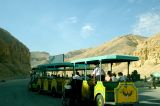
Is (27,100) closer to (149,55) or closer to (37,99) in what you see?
(37,99)

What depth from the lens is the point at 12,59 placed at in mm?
114438

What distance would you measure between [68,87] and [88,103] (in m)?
1.35

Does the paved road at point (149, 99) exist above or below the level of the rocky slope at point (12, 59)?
below

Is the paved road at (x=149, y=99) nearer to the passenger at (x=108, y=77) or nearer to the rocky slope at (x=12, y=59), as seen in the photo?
the passenger at (x=108, y=77)

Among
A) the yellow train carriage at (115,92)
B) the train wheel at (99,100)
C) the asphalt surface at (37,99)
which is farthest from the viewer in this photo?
the asphalt surface at (37,99)

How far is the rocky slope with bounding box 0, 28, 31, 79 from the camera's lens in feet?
328

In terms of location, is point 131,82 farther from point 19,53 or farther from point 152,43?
point 19,53

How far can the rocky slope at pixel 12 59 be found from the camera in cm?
9994

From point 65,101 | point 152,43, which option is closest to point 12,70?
point 152,43

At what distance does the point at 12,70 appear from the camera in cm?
10400

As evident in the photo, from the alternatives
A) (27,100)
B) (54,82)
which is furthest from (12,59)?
(27,100)

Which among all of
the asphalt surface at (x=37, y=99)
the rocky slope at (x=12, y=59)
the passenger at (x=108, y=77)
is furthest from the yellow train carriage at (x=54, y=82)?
the rocky slope at (x=12, y=59)

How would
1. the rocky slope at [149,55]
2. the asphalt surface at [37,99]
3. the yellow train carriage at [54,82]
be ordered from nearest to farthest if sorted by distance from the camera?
the asphalt surface at [37,99] → the yellow train carriage at [54,82] → the rocky slope at [149,55]

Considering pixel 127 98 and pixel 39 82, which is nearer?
pixel 127 98
